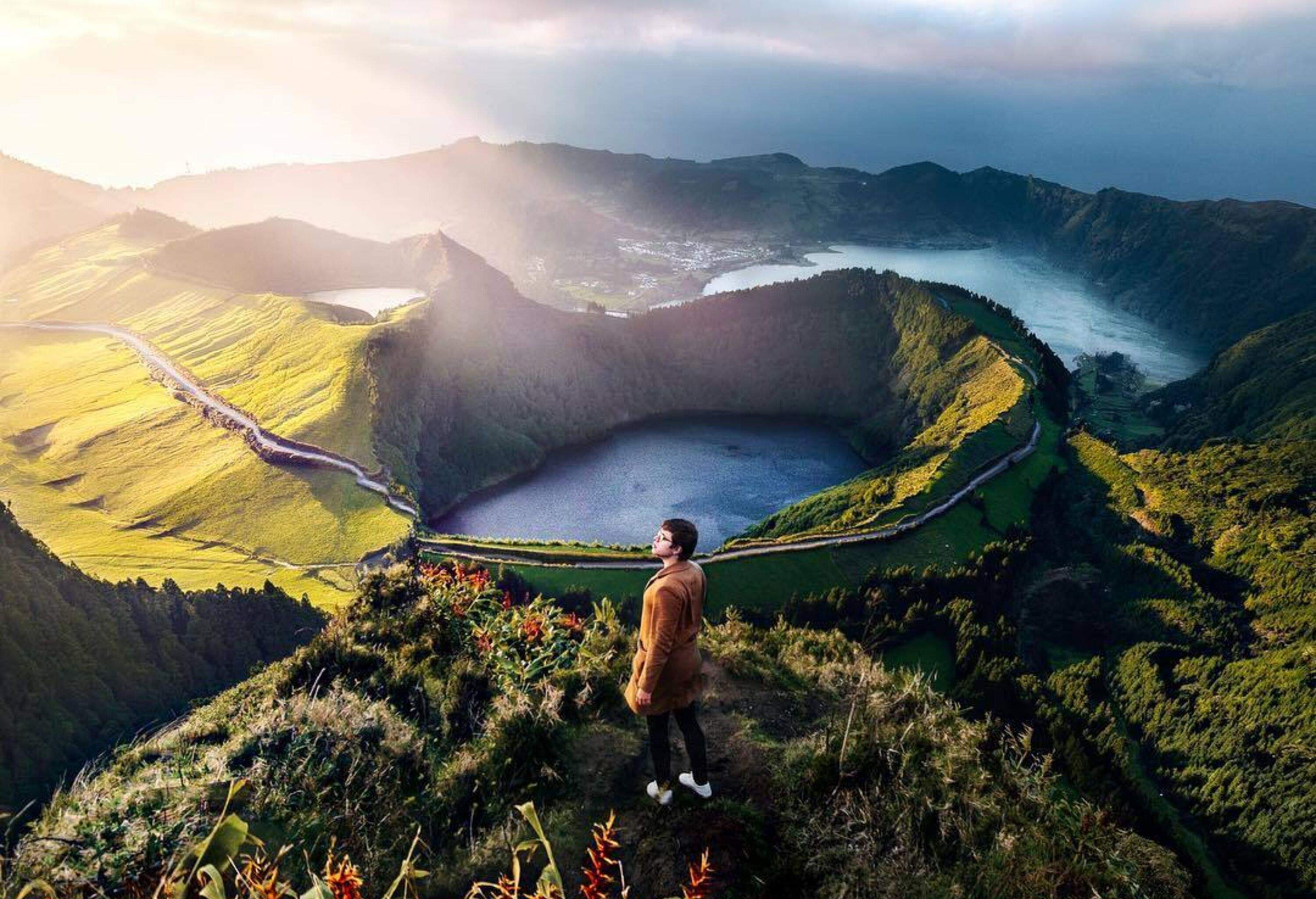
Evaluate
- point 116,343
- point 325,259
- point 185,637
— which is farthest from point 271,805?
point 325,259

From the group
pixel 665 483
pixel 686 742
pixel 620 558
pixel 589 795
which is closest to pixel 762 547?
pixel 620 558

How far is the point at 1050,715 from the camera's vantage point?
4625 centimetres

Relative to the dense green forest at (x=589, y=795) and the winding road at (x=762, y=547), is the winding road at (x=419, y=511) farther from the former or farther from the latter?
the dense green forest at (x=589, y=795)

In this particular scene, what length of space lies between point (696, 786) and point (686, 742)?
650mm

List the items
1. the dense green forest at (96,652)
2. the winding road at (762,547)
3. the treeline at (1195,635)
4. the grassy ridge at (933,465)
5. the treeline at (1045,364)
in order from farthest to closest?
the treeline at (1045,364) → the grassy ridge at (933,465) → the winding road at (762,547) → the treeline at (1195,635) → the dense green forest at (96,652)

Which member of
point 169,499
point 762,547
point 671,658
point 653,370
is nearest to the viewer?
point 671,658

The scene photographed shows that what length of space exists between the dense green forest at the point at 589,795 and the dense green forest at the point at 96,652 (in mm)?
24055

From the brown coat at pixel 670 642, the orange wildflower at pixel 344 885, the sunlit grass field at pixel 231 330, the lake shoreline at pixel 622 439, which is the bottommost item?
the lake shoreline at pixel 622 439

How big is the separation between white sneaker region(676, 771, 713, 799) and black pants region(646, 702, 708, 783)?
0.06m

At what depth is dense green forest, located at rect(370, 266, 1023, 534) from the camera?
83812mm

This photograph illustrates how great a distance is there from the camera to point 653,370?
119562 mm

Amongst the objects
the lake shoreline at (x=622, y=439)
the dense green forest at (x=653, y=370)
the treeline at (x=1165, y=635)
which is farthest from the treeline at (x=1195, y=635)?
the lake shoreline at (x=622, y=439)

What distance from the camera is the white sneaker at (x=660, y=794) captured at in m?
9.41

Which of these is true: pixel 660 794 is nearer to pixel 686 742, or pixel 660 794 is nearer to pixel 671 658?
pixel 686 742
